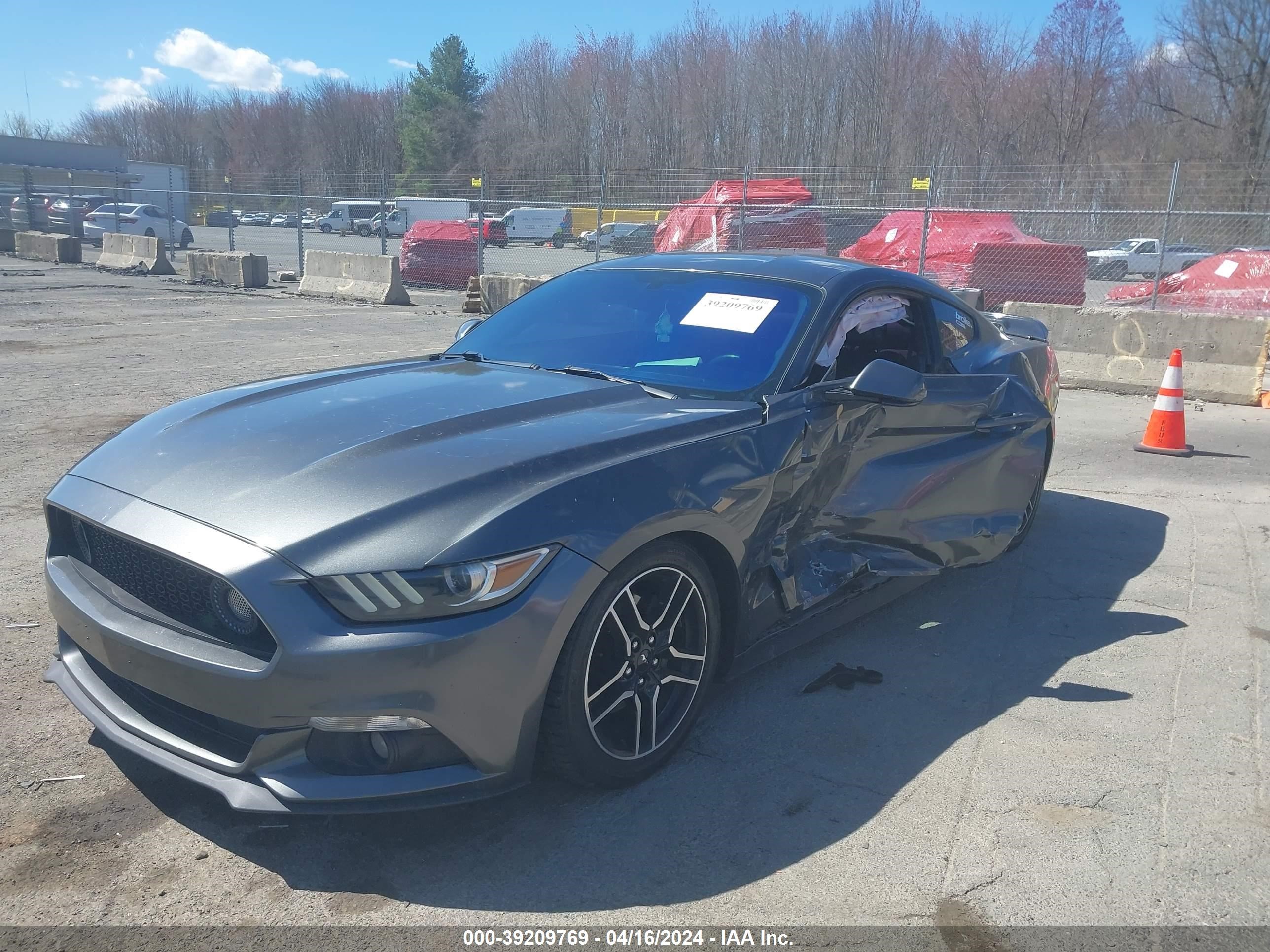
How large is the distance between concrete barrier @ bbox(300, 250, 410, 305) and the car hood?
15.7 m

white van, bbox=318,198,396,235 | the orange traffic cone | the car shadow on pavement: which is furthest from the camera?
white van, bbox=318,198,396,235

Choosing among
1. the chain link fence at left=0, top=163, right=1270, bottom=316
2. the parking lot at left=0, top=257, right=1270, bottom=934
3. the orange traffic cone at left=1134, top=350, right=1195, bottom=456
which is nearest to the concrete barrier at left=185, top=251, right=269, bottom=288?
the chain link fence at left=0, top=163, right=1270, bottom=316

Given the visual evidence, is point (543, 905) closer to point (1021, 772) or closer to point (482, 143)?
point (1021, 772)

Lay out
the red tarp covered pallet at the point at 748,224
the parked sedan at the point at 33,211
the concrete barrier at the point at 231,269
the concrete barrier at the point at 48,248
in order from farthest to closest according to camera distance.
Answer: the parked sedan at the point at 33,211, the concrete barrier at the point at 48,248, the concrete barrier at the point at 231,269, the red tarp covered pallet at the point at 748,224

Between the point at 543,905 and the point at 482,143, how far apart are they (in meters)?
66.2

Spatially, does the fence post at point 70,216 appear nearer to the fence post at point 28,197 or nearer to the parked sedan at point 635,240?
the fence post at point 28,197

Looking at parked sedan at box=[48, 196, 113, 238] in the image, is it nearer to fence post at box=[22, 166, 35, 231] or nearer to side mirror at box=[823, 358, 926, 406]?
fence post at box=[22, 166, 35, 231]

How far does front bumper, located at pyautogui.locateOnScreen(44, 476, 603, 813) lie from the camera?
97.5 inches

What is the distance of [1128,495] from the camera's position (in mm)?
6953

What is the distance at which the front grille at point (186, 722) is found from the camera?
260cm

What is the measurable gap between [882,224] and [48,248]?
865 inches

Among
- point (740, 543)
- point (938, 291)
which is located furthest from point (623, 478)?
point (938, 291)

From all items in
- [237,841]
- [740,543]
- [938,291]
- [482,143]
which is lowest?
[237,841]

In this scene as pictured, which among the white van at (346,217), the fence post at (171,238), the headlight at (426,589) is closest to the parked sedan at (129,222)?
the fence post at (171,238)
